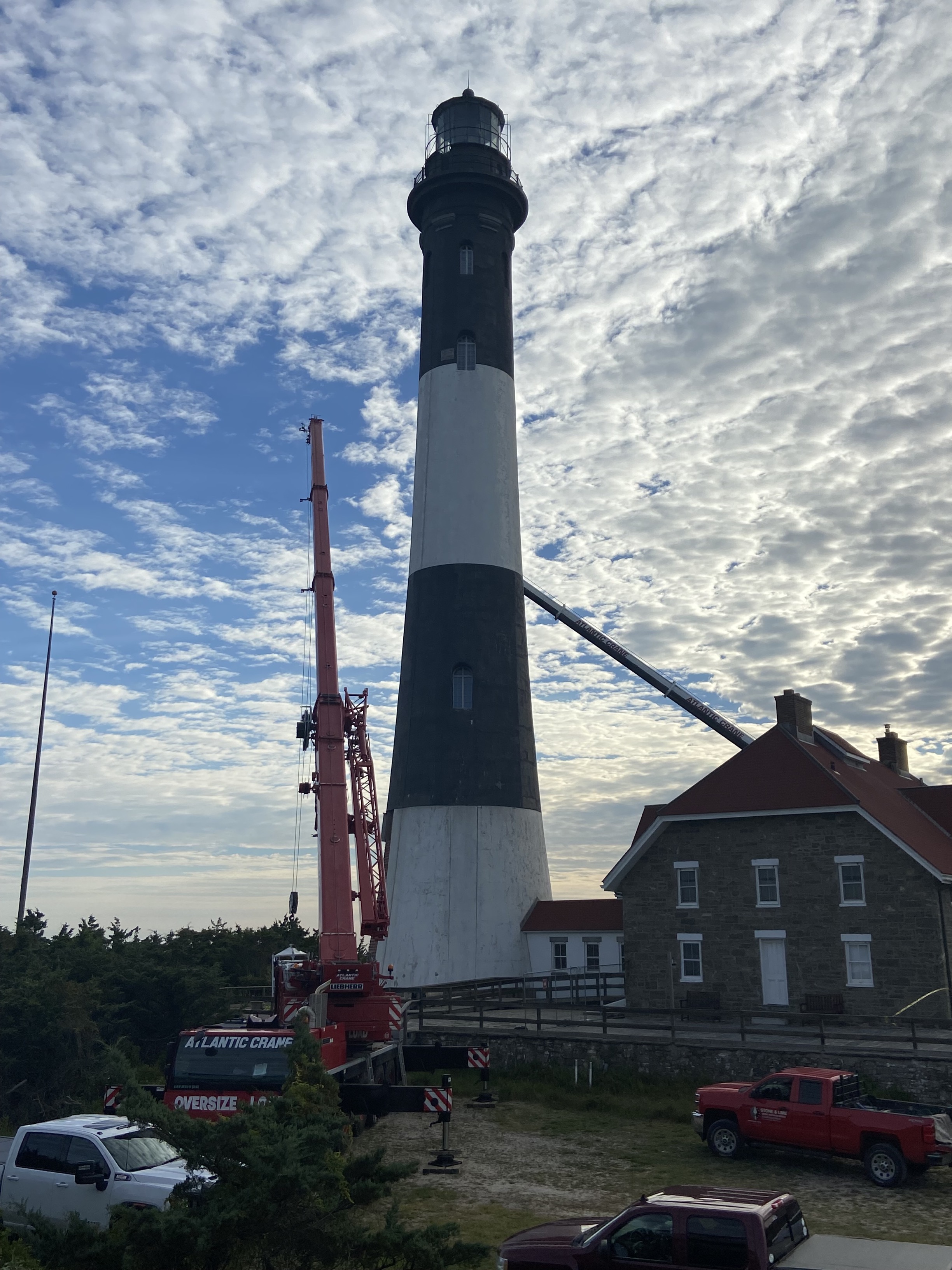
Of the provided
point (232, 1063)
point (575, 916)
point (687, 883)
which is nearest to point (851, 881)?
point (687, 883)

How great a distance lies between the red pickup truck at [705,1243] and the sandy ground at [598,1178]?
142 inches

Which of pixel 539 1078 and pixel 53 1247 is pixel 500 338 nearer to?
pixel 539 1078

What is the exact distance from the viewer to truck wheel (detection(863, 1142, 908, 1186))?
15.7 meters

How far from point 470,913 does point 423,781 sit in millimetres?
4743

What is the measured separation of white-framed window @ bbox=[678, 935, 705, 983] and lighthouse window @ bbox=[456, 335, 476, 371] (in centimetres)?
2205

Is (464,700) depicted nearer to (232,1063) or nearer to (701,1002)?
(701,1002)

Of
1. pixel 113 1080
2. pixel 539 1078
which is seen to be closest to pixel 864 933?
pixel 539 1078

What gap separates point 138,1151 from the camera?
13250 millimetres

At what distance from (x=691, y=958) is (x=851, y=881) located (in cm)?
532

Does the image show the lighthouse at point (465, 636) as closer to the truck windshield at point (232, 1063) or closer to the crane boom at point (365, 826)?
the crane boom at point (365, 826)

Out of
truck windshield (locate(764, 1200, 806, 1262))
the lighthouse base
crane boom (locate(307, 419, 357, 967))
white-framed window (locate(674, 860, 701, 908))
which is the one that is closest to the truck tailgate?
truck windshield (locate(764, 1200, 806, 1262))

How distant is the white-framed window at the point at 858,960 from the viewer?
2803 cm

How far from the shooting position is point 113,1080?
14984mm

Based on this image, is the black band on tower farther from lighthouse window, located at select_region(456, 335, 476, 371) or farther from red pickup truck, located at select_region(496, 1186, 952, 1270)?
red pickup truck, located at select_region(496, 1186, 952, 1270)
